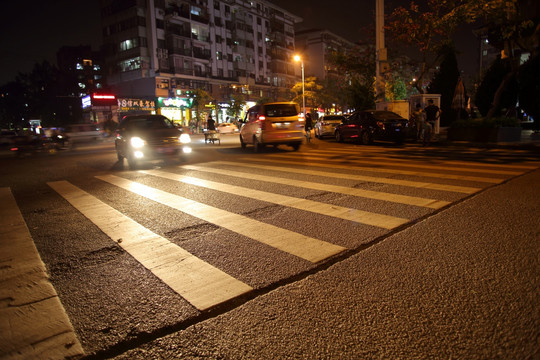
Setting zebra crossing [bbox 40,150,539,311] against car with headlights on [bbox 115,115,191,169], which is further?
car with headlights on [bbox 115,115,191,169]

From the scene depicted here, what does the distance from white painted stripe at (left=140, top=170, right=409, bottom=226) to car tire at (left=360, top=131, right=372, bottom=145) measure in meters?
10.9

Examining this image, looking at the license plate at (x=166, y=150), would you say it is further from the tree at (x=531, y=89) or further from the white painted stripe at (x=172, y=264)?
the tree at (x=531, y=89)

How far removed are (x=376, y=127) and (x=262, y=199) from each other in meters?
11.8

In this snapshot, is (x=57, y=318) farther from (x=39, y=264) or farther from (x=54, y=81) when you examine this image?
(x=54, y=81)

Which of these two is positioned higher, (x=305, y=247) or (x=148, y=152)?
(x=148, y=152)

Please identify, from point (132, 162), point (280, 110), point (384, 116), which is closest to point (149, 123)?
point (132, 162)

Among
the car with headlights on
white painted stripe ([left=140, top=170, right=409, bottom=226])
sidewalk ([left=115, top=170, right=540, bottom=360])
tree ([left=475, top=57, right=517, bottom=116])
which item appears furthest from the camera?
tree ([left=475, top=57, right=517, bottom=116])

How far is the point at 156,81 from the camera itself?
49.6 metres

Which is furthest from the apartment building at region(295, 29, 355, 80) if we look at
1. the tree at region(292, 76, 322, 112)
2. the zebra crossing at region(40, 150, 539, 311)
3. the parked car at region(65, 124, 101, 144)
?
the zebra crossing at region(40, 150, 539, 311)

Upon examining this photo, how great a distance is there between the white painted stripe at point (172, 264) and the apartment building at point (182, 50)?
4689cm

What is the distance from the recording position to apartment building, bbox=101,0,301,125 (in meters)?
49.9

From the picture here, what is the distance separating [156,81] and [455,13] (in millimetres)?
41802

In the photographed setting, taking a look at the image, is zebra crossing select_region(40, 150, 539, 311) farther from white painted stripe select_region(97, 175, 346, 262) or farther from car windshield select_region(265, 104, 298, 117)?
car windshield select_region(265, 104, 298, 117)

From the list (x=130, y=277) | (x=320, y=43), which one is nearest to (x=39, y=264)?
(x=130, y=277)
